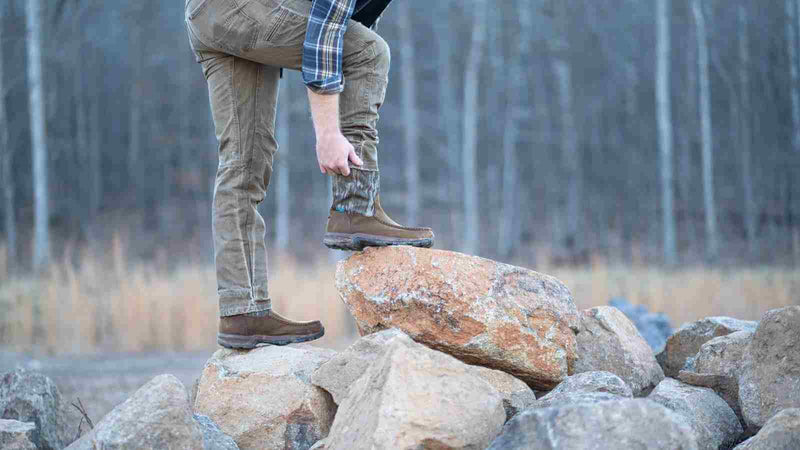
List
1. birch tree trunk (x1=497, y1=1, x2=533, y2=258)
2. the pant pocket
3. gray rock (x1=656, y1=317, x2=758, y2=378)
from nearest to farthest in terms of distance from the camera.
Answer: the pant pocket < gray rock (x1=656, y1=317, x2=758, y2=378) < birch tree trunk (x1=497, y1=1, x2=533, y2=258)

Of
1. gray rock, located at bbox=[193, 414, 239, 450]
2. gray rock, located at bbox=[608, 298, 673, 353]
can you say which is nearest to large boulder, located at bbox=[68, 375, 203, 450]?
gray rock, located at bbox=[193, 414, 239, 450]

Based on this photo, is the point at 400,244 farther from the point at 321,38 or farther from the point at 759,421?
the point at 759,421

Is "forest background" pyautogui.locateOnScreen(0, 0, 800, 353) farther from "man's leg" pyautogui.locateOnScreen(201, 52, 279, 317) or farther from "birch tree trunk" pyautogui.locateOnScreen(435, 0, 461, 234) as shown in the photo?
"man's leg" pyautogui.locateOnScreen(201, 52, 279, 317)

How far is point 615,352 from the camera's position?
3113 mm

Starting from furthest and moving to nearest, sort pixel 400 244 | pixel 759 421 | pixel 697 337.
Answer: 1. pixel 697 337
2. pixel 400 244
3. pixel 759 421

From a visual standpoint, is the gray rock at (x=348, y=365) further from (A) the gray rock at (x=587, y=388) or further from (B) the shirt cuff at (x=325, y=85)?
(B) the shirt cuff at (x=325, y=85)

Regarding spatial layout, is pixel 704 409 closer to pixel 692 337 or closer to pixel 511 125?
pixel 692 337

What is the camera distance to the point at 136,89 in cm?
1950

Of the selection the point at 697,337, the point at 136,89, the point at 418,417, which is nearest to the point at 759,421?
the point at 697,337

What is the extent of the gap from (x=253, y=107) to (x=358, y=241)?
0.63 m

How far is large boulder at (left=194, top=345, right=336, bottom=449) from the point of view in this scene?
8.95ft

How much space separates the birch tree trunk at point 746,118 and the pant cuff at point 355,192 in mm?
11795

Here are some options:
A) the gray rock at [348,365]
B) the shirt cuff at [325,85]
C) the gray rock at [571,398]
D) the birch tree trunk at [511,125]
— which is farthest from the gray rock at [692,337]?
the birch tree trunk at [511,125]

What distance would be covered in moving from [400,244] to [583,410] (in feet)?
3.50
